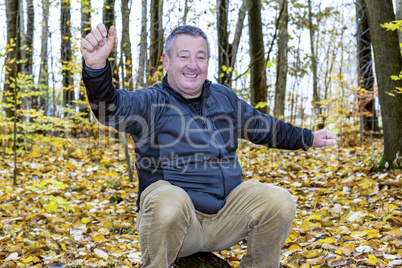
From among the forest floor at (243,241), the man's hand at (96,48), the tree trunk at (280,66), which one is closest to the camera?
the man's hand at (96,48)

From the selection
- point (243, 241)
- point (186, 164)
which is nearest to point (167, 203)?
point (186, 164)

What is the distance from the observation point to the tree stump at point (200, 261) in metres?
2.32

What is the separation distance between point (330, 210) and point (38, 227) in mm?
3387

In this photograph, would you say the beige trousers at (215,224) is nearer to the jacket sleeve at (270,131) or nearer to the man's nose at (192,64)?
the jacket sleeve at (270,131)

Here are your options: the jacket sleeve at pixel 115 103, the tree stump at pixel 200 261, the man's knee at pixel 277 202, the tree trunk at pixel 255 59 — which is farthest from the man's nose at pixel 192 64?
the tree trunk at pixel 255 59

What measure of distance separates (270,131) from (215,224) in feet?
2.63

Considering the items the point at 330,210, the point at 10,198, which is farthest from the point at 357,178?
A: the point at 10,198

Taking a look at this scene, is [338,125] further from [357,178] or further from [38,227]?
[38,227]

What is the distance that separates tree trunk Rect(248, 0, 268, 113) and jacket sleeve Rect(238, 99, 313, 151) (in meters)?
6.01

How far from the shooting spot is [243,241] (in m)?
3.70

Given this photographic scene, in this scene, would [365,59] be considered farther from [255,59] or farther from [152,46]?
[152,46]

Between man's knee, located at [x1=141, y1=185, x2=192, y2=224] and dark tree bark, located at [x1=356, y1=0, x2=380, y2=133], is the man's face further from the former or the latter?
dark tree bark, located at [x1=356, y1=0, x2=380, y2=133]

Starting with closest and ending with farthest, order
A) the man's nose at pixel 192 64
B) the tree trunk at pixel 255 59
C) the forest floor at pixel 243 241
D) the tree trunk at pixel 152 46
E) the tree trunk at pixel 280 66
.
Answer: the man's nose at pixel 192 64
the forest floor at pixel 243 241
the tree trunk at pixel 152 46
the tree trunk at pixel 280 66
the tree trunk at pixel 255 59

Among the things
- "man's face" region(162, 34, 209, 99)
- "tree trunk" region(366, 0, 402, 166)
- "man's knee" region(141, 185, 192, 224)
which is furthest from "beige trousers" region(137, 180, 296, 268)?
"tree trunk" region(366, 0, 402, 166)
